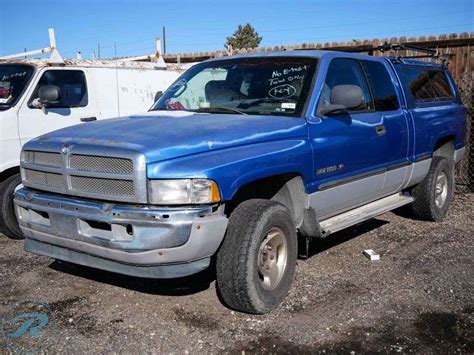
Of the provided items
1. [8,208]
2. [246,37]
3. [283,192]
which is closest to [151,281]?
[283,192]

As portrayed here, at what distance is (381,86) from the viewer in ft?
18.2

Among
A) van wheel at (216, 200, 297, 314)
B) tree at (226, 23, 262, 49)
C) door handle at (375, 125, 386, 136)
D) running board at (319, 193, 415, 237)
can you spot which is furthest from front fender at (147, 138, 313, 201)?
tree at (226, 23, 262, 49)

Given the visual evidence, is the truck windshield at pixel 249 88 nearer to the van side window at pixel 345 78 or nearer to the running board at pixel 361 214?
the van side window at pixel 345 78

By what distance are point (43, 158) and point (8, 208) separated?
225 cm

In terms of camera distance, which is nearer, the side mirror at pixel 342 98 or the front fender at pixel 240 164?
the front fender at pixel 240 164

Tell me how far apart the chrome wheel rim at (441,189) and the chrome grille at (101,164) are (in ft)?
15.6

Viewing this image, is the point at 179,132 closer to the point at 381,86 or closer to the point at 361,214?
the point at 361,214

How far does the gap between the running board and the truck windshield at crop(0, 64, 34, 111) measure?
12.9 feet

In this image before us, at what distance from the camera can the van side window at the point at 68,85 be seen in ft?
21.4

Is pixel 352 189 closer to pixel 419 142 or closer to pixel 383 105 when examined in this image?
pixel 383 105

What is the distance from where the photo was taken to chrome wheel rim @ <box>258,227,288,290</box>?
403cm

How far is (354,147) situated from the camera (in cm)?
480

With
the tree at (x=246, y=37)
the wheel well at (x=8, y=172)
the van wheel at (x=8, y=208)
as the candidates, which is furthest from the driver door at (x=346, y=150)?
the tree at (x=246, y=37)

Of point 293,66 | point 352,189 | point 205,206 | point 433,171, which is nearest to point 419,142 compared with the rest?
point 433,171
